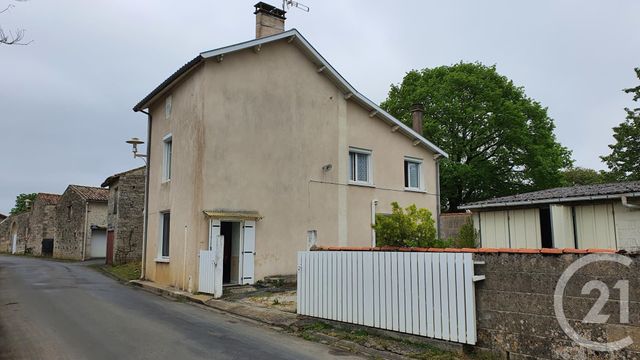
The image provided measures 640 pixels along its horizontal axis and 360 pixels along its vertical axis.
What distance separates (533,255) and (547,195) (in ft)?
24.5

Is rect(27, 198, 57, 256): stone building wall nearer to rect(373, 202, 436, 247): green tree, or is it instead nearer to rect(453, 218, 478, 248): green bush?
rect(453, 218, 478, 248): green bush

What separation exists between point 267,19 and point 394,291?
42.4ft

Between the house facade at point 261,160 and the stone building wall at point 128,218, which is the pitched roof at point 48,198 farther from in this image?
the house facade at point 261,160

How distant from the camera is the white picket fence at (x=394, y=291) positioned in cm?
705

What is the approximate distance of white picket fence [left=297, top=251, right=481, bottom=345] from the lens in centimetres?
705

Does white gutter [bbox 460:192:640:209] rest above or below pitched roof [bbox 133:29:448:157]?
below

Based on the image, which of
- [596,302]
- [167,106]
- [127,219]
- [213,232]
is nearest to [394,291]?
→ [596,302]

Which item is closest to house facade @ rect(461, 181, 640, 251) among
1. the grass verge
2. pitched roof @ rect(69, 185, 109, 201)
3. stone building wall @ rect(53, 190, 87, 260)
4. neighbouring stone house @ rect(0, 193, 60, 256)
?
the grass verge

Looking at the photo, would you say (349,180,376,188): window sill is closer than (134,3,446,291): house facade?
No

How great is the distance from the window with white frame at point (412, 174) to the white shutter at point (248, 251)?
8.10 m

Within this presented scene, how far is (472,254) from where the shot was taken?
7.04 m

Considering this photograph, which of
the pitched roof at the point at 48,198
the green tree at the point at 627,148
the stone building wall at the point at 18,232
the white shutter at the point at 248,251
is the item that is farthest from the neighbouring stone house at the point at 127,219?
the green tree at the point at 627,148

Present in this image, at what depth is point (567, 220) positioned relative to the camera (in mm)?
12406

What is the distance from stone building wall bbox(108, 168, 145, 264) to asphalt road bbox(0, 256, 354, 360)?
1204 centimetres
